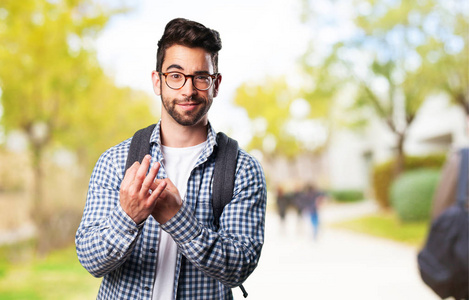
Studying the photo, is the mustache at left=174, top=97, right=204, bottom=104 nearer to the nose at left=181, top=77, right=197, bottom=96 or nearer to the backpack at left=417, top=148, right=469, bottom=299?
the nose at left=181, top=77, right=197, bottom=96

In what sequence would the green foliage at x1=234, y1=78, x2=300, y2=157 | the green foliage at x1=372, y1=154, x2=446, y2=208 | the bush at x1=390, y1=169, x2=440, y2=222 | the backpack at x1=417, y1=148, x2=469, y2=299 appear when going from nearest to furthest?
the backpack at x1=417, y1=148, x2=469, y2=299 < the bush at x1=390, y1=169, x2=440, y2=222 < the green foliage at x1=372, y1=154, x2=446, y2=208 < the green foliage at x1=234, y1=78, x2=300, y2=157

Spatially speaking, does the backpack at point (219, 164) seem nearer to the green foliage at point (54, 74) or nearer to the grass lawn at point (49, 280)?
the grass lawn at point (49, 280)

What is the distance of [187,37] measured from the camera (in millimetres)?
1762

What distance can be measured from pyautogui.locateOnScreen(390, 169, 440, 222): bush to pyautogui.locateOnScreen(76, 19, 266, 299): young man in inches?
569

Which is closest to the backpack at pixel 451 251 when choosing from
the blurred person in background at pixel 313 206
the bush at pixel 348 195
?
the blurred person in background at pixel 313 206

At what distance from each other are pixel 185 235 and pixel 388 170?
65.9 ft

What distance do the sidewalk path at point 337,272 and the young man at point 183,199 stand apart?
560 cm

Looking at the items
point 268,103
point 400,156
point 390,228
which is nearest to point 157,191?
point 390,228

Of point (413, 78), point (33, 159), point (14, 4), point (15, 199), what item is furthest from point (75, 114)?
point (413, 78)

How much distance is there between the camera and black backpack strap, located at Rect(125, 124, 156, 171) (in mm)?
1792

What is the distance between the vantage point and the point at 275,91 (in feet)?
109

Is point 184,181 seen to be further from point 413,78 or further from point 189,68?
point 413,78

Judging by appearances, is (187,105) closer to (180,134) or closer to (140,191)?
(180,134)

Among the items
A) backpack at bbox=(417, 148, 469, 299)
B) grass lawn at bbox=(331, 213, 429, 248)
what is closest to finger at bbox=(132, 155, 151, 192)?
backpack at bbox=(417, 148, 469, 299)
